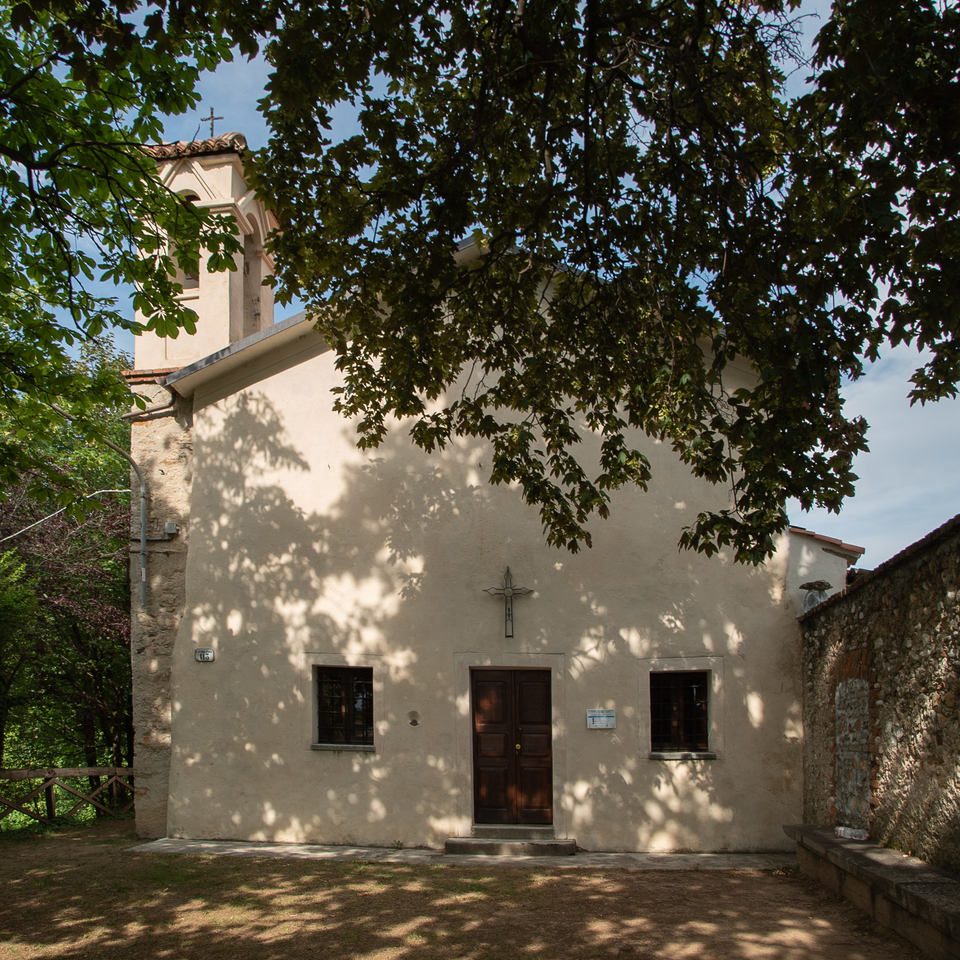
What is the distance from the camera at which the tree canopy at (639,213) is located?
441 cm

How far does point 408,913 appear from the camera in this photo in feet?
22.6

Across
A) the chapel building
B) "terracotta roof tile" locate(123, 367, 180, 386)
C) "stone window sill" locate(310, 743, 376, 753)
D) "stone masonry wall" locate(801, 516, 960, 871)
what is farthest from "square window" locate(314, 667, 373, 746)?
"stone masonry wall" locate(801, 516, 960, 871)

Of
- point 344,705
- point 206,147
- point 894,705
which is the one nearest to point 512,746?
point 344,705

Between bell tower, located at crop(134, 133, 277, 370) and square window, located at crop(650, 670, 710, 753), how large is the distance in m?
7.72

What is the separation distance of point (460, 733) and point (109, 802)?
836 cm

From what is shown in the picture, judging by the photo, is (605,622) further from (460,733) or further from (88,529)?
(88,529)

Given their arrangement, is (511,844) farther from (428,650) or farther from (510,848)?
(428,650)

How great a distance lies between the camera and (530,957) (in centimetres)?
580

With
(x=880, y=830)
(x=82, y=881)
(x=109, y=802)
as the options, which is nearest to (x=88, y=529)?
(x=109, y=802)

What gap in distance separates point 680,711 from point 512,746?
6.94ft

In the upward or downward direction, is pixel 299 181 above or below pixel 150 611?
above

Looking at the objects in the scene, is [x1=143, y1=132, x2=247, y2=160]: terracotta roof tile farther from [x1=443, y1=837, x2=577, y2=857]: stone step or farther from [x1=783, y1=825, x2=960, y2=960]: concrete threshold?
[x1=783, y1=825, x2=960, y2=960]: concrete threshold

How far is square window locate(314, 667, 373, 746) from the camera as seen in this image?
32.7 feet

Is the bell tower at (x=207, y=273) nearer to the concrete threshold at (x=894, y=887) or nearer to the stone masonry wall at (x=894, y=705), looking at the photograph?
the stone masonry wall at (x=894, y=705)
